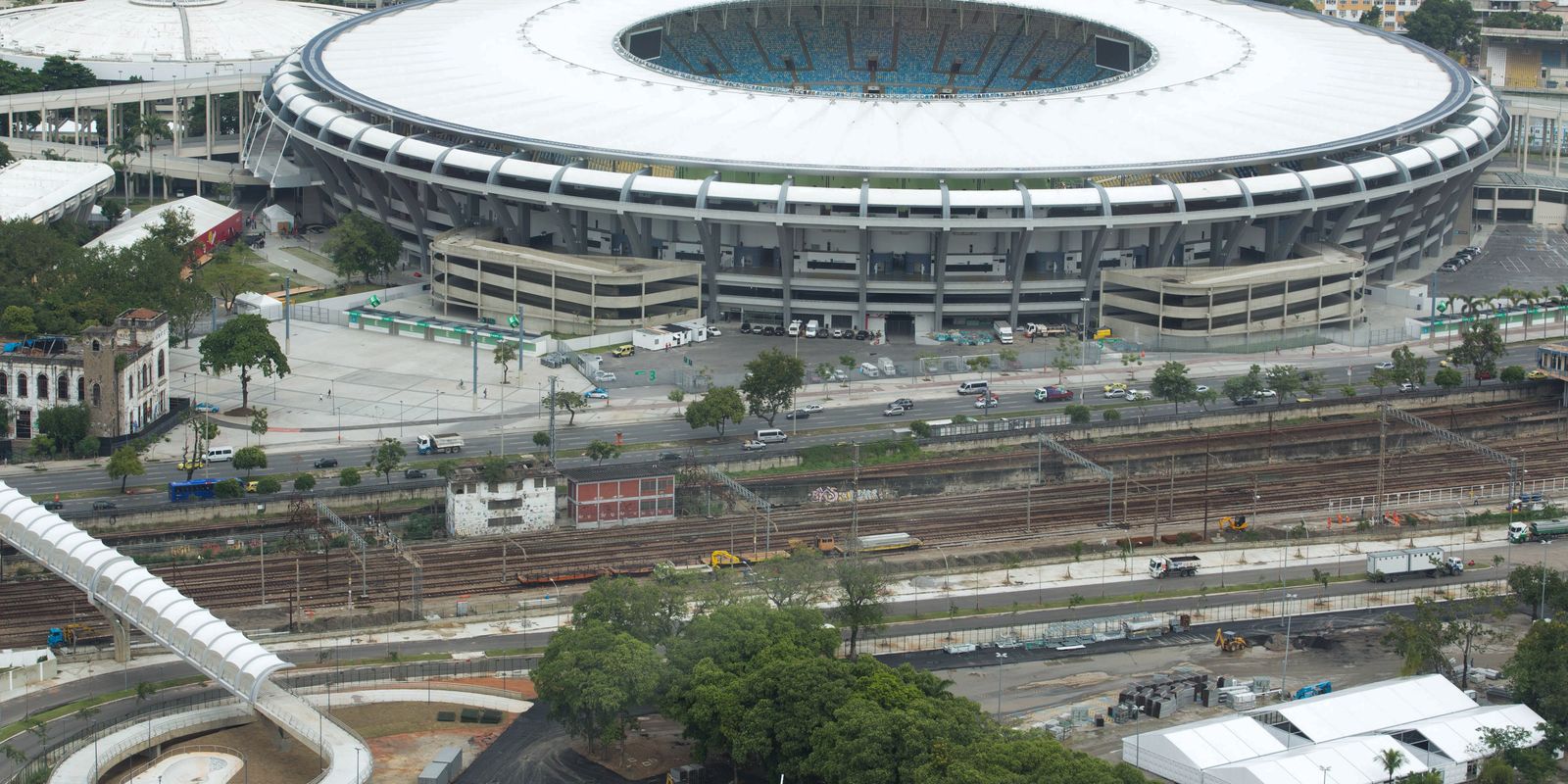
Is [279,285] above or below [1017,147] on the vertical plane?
below

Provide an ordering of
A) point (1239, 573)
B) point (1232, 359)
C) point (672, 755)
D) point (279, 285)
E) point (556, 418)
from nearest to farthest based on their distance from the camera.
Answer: point (672, 755) < point (1239, 573) < point (556, 418) < point (1232, 359) < point (279, 285)

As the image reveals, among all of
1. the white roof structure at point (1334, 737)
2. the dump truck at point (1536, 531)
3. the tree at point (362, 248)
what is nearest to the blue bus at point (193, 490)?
the tree at point (362, 248)

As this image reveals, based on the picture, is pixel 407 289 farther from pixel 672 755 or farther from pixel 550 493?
pixel 672 755

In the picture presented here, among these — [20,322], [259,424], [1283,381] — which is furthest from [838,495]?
[20,322]

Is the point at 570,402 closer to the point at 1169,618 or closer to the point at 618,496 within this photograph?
the point at 618,496

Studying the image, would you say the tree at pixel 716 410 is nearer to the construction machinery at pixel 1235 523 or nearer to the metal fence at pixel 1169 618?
the construction machinery at pixel 1235 523

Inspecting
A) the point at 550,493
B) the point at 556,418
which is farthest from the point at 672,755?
the point at 556,418
